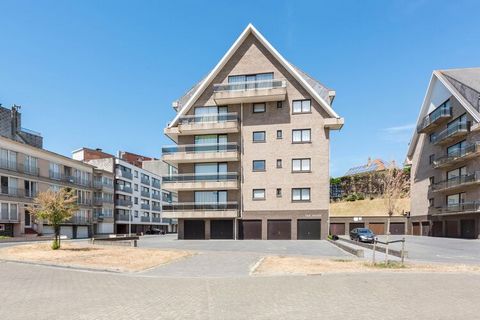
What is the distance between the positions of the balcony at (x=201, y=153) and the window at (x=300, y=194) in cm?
682

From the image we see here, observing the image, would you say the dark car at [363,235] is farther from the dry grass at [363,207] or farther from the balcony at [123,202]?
the balcony at [123,202]

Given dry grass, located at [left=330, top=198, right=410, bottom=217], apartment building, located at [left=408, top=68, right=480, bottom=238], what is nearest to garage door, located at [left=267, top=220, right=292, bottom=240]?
apartment building, located at [left=408, top=68, right=480, bottom=238]

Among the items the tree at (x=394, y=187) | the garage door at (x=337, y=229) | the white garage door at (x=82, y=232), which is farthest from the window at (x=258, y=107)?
the white garage door at (x=82, y=232)

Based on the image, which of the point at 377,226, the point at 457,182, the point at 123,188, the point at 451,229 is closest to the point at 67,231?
the point at 123,188

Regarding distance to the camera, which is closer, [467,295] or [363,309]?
[363,309]

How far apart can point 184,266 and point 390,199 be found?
53.3 m

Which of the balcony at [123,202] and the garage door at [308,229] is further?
the balcony at [123,202]

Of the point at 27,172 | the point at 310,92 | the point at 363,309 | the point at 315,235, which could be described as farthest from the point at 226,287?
the point at 27,172

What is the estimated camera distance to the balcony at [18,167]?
4175 cm

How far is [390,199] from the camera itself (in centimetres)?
6075

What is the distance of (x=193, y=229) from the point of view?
124 feet

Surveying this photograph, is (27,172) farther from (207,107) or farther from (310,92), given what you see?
(310,92)

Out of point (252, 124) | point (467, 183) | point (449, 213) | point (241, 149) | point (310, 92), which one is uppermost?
point (310, 92)

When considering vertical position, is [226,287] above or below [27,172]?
below
